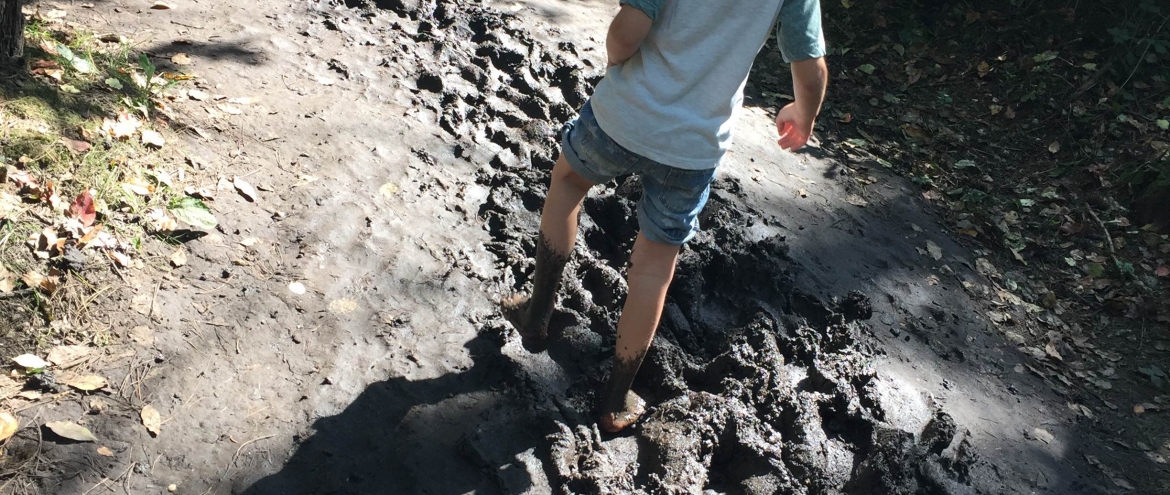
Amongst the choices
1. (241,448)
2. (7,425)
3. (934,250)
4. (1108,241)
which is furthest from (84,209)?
(1108,241)

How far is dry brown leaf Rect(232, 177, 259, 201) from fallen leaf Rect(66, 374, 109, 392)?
1017mm

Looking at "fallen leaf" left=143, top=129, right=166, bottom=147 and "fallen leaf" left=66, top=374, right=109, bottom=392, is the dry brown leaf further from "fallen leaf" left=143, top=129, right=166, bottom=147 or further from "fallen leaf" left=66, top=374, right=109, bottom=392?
"fallen leaf" left=66, top=374, right=109, bottom=392

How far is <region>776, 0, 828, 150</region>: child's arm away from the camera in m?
2.20

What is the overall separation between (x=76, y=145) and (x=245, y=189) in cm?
62

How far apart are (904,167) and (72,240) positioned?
492 centimetres

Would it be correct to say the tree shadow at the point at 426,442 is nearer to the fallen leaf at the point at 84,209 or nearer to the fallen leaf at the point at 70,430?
the fallen leaf at the point at 70,430

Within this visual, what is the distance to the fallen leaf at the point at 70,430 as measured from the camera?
7.34ft

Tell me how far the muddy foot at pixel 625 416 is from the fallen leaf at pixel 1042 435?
1.84 meters

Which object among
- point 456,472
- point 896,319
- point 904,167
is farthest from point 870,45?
point 456,472

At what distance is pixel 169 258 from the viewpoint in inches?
113

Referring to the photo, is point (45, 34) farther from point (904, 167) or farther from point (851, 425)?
point (904, 167)

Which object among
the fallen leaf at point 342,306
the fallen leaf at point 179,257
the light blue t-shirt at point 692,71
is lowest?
the fallen leaf at point 342,306

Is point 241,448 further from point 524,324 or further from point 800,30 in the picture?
point 800,30

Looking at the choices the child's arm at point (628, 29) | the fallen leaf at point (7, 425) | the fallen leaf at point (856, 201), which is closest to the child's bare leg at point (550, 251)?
the child's arm at point (628, 29)
